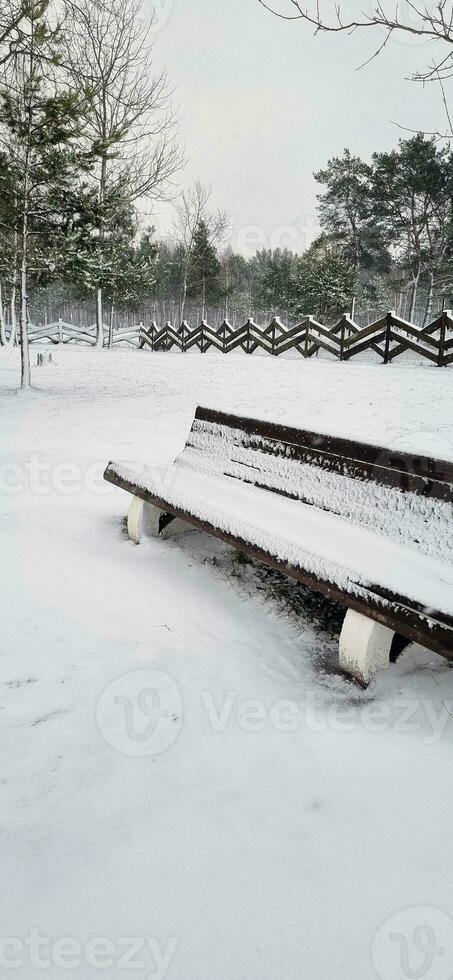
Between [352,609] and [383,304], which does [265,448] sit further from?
[383,304]

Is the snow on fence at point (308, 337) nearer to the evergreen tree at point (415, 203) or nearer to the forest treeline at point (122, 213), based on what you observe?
the forest treeline at point (122, 213)

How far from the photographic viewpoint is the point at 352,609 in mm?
1921

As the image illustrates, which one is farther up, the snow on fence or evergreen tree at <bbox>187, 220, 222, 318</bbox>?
evergreen tree at <bbox>187, 220, 222, 318</bbox>

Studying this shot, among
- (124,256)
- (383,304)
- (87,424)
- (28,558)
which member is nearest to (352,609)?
(28,558)

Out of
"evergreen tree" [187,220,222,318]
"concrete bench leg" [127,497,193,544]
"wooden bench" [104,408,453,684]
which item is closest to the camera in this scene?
"wooden bench" [104,408,453,684]

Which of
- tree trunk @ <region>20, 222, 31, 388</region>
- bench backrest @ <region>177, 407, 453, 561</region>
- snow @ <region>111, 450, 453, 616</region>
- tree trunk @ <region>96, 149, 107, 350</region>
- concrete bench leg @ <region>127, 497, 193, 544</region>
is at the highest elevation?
tree trunk @ <region>96, 149, 107, 350</region>

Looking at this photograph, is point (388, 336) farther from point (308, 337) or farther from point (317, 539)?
point (317, 539)

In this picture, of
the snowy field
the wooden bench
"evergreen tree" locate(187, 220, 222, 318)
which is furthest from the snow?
"evergreen tree" locate(187, 220, 222, 318)

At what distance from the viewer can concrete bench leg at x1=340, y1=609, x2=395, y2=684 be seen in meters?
1.88

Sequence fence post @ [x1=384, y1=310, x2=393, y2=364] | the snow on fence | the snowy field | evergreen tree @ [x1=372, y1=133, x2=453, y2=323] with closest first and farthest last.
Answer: the snowy field → the snow on fence → fence post @ [x1=384, y1=310, x2=393, y2=364] → evergreen tree @ [x1=372, y1=133, x2=453, y2=323]

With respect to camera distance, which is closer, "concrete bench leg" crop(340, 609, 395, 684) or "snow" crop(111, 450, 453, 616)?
"snow" crop(111, 450, 453, 616)

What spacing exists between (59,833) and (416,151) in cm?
3309

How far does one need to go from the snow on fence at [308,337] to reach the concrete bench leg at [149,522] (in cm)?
1153

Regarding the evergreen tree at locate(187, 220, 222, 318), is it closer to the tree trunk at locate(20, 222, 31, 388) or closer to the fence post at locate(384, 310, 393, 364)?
the fence post at locate(384, 310, 393, 364)
